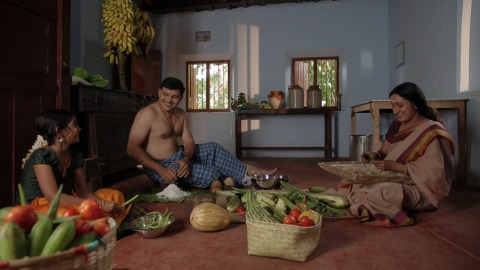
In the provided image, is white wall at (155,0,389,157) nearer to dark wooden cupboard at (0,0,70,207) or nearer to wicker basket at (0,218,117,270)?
dark wooden cupboard at (0,0,70,207)

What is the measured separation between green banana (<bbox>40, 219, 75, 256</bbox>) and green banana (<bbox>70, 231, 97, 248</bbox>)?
→ 0.09 ft

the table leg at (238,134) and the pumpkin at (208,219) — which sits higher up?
the table leg at (238,134)

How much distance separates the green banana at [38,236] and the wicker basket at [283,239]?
103 cm

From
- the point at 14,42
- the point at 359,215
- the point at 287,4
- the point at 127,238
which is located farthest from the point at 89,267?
the point at 287,4

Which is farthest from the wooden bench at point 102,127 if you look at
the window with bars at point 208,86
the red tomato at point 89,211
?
the window with bars at point 208,86

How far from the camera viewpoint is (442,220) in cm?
269

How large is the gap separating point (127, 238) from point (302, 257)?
3.61 feet

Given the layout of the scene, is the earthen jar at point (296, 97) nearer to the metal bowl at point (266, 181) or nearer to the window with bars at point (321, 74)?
the window with bars at point (321, 74)

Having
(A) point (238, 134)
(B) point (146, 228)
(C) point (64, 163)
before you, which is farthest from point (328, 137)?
(C) point (64, 163)

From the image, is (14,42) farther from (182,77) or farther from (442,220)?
(182,77)

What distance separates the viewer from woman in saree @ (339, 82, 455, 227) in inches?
104

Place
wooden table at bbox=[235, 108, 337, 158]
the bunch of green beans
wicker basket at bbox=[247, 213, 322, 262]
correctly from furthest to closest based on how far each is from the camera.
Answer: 1. wooden table at bbox=[235, 108, 337, 158]
2. the bunch of green beans
3. wicker basket at bbox=[247, 213, 322, 262]

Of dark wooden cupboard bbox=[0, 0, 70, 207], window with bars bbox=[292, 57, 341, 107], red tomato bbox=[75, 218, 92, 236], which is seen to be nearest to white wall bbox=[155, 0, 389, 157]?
window with bars bbox=[292, 57, 341, 107]

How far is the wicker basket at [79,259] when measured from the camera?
0.93 metres
